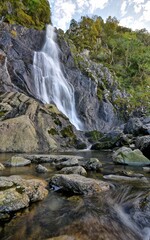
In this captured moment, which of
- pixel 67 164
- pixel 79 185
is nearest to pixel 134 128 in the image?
pixel 67 164

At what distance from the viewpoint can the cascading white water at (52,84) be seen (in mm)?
27492

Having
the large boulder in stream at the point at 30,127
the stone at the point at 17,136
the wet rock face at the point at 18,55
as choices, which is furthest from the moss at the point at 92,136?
the stone at the point at 17,136

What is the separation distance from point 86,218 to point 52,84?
80.5 ft

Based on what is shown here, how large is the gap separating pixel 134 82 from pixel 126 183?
4647 centimetres

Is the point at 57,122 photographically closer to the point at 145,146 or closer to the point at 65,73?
the point at 145,146

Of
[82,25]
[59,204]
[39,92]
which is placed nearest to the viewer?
[59,204]

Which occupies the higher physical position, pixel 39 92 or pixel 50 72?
pixel 50 72

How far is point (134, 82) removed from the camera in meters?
51.9

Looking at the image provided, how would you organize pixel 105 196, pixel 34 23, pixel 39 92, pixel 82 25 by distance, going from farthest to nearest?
pixel 82 25 < pixel 34 23 < pixel 39 92 < pixel 105 196

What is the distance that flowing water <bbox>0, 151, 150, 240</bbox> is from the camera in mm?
4316

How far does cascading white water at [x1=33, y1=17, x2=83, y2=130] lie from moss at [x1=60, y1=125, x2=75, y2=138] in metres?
6.56

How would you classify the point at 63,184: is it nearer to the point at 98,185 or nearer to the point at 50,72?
the point at 98,185

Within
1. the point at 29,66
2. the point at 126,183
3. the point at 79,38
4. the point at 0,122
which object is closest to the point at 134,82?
the point at 79,38

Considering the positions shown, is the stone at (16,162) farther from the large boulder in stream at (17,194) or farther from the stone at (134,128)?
the stone at (134,128)
